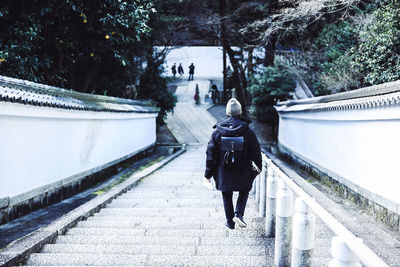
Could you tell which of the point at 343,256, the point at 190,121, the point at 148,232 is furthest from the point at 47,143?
the point at 190,121

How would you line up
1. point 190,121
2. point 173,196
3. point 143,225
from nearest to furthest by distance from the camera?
point 143,225 < point 173,196 < point 190,121

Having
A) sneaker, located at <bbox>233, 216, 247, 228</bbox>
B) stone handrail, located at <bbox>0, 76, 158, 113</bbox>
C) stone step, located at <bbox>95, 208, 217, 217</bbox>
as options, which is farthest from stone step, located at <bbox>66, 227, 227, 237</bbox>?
stone handrail, located at <bbox>0, 76, 158, 113</bbox>

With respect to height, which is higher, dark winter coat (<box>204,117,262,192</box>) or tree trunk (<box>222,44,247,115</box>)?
tree trunk (<box>222,44,247,115</box>)

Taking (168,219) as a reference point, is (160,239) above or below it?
above

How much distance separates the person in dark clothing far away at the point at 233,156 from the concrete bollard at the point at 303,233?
168 cm

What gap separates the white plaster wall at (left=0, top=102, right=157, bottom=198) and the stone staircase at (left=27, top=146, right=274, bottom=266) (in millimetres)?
1373

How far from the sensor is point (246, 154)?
4.31m

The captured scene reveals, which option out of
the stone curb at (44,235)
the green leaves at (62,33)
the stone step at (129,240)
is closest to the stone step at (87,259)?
the stone curb at (44,235)

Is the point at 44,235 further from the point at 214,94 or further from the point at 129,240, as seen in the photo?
the point at 214,94

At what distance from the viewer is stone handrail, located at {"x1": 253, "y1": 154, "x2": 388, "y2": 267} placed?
5.54 ft

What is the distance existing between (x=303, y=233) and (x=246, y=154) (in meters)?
1.85

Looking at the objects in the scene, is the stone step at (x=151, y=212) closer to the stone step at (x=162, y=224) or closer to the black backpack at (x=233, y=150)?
the stone step at (x=162, y=224)

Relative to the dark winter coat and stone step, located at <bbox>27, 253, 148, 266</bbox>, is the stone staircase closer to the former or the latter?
stone step, located at <bbox>27, 253, 148, 266</bbox>

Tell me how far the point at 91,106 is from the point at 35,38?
6.33ft
